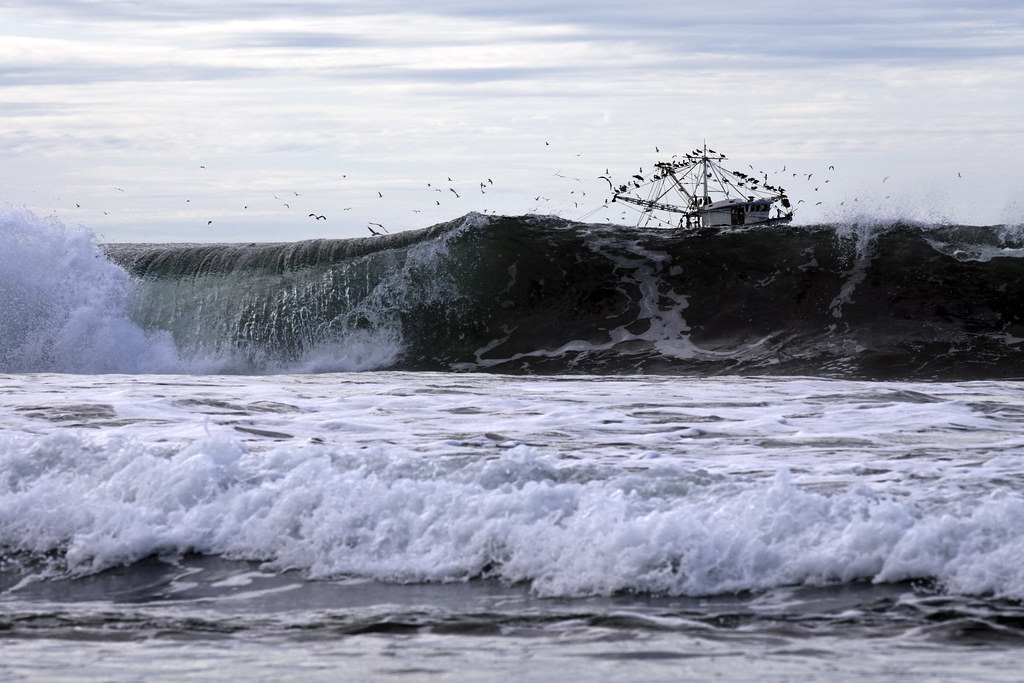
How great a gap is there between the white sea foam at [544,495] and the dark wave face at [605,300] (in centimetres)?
576

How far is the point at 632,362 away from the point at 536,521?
28.9 feet

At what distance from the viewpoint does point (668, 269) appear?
1630 centimetres

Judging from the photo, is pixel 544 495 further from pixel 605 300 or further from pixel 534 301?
pixel 534 301

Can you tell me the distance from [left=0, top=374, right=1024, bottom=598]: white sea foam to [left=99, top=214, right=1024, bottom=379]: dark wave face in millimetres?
5759

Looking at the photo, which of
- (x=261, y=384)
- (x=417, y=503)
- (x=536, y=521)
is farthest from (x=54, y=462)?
(x=261, y=384)

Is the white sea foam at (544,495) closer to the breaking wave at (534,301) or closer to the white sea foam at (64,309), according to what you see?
the breaking wave at (534,301)

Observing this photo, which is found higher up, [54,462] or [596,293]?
[596,293]

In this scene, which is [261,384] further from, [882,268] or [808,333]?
[882,268]

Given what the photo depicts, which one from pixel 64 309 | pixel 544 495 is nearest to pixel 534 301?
pixel 64 309

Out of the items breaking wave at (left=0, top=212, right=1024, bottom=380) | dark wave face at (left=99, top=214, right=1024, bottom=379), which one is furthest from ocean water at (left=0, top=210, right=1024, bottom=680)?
breaking wave at (left=0, top=212, right=1024, bottom=380)

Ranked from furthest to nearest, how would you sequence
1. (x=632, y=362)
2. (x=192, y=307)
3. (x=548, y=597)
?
(x=192, y=307)
(x=632, y=362)
(x=548, y=597)

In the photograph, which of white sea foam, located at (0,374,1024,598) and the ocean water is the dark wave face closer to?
the ocean water

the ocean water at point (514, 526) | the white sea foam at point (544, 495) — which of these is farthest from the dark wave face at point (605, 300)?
the white sea foam at point (544, 495)

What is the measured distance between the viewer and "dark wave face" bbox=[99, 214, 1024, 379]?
46.0 feet
